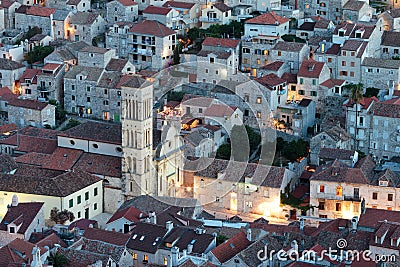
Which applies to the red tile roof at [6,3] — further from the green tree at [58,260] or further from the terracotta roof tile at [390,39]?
the green tree at [58,260]

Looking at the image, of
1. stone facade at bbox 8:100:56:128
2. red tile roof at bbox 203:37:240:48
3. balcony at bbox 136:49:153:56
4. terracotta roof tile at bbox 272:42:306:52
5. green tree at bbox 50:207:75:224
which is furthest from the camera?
balcony at bbox 136:49:153:56

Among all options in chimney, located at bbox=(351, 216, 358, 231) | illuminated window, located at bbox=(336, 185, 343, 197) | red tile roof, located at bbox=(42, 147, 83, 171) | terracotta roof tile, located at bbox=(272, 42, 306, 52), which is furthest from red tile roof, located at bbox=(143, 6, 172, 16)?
chimney, located at bbox=(351, 216, 358, 231)

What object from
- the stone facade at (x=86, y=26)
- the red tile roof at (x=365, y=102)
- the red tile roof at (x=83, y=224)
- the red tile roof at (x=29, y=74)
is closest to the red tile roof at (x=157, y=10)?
the stone facade at (x=86, y=26)

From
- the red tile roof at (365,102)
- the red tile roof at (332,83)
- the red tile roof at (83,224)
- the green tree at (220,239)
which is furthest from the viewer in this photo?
the red tile roof at (332,83)

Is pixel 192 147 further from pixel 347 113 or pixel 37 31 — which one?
pixel 37 31

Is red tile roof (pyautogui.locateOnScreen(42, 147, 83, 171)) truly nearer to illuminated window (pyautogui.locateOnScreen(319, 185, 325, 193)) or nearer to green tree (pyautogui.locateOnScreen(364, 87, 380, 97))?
illuminated window (pyautogui.locateOnScreen(319, 185, 325, 193))

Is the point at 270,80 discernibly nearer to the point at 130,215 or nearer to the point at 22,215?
the point at 130,215
